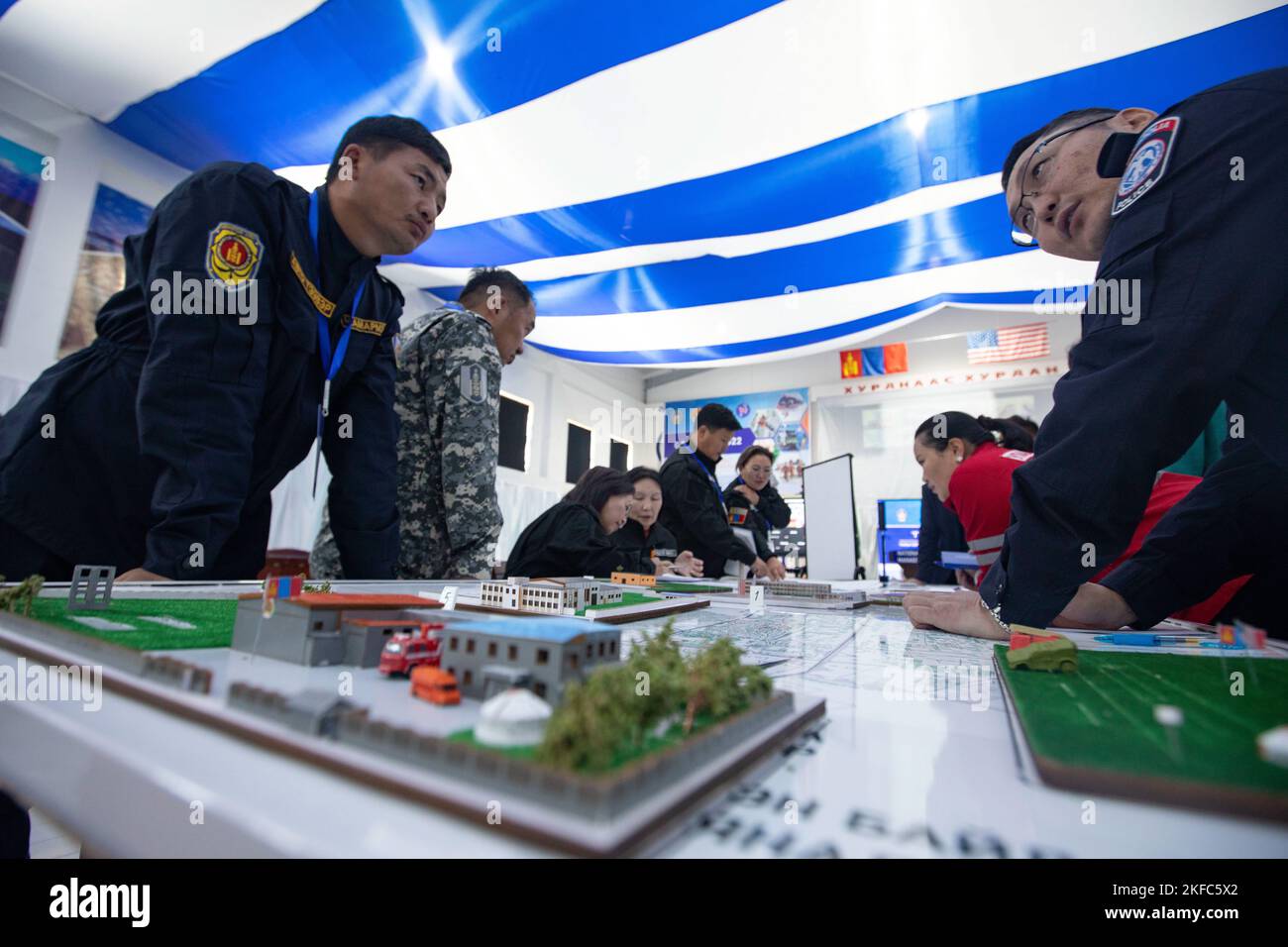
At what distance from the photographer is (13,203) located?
9.21ft

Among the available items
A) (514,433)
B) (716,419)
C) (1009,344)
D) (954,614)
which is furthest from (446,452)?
(1009,344)

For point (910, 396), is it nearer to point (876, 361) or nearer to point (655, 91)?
point (876, 361)

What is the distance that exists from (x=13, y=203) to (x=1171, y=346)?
4.45 meters

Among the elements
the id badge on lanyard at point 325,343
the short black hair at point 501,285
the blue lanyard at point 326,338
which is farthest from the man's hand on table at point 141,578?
the short black hair at point 501,285

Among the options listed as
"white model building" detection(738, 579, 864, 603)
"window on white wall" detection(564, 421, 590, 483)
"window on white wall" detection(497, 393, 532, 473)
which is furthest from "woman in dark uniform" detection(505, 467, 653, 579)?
"window on white wall" detection(564, 421, 590, 483)

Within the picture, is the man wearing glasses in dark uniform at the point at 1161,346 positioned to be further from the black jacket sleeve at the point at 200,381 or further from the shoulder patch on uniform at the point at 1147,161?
the black jacket sleeve at the point at 200,381

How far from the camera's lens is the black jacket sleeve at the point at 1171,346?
0.76 m

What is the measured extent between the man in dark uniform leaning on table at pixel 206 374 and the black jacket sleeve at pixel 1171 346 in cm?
135

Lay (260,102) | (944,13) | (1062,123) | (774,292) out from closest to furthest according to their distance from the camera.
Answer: (1062,123)
(944,13)
(260,102)
(774,292)

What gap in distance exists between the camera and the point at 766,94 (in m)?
2.62

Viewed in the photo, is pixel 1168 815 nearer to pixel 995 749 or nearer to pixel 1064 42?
pixel 995 749
